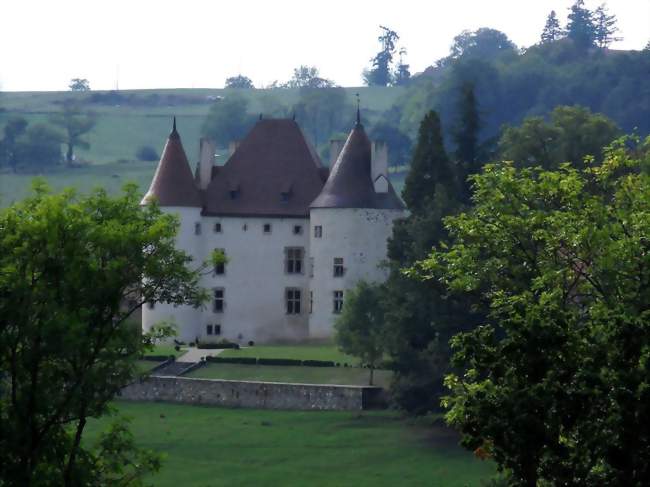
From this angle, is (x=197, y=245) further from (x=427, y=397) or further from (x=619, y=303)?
(x=619, y=303)

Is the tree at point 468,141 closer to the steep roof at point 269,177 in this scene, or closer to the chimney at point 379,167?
the chimney at point 379,167

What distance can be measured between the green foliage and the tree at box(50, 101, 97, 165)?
3637 inches

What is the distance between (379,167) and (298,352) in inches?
372

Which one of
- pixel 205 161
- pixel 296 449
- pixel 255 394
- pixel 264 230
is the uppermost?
pixel 205 161

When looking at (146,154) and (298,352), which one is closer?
(298,352)

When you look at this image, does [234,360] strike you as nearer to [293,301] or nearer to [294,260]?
[293,301]

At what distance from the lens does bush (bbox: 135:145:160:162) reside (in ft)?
611

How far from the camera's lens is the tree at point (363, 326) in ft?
245

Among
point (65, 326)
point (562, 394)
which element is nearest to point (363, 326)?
point (65, 326)

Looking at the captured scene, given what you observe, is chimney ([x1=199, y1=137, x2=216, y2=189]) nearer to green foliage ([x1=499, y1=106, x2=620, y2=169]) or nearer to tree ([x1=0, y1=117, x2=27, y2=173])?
green foliage ([x1=499, y1=106, x2=620, y2=169])

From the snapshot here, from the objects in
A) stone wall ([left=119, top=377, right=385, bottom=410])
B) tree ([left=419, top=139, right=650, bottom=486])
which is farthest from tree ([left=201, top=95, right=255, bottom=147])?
tree ([left=419, top=139, right=650, bottom=486])

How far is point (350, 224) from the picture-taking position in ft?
281

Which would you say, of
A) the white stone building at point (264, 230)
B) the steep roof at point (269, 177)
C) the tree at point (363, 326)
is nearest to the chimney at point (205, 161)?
the white stone building at point (264, 230)

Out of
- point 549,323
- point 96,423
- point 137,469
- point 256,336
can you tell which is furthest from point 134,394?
point 549,323
